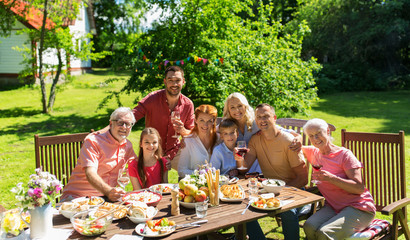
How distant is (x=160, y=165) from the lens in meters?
3.91

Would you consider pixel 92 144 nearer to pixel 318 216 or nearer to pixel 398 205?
pixel 318 216

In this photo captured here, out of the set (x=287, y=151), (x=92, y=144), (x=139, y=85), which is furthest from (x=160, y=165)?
(x=139, y=85)

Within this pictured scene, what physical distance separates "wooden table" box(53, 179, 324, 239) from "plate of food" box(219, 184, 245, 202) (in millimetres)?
43

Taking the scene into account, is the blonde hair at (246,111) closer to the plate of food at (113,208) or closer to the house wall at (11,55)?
the plate of food at (113,208)

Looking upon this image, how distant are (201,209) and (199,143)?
153cm

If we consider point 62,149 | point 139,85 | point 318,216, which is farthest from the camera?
point 139,85

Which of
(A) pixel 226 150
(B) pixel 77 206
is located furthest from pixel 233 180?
(B) pixel 77 206

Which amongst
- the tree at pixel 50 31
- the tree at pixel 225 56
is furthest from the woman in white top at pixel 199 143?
the tree at pixel 50 31

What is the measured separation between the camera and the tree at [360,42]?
62.7 feet

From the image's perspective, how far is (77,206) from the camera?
9.18ft

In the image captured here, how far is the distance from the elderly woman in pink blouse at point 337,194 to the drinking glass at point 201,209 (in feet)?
3.85

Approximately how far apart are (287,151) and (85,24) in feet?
97.0

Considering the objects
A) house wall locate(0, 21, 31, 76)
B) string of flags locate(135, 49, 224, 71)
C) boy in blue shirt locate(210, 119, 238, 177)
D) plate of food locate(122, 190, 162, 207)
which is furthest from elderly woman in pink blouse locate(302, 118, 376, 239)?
house wall locate(0, 21, 31, 76)

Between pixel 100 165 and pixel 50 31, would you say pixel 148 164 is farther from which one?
pixel 50 31
